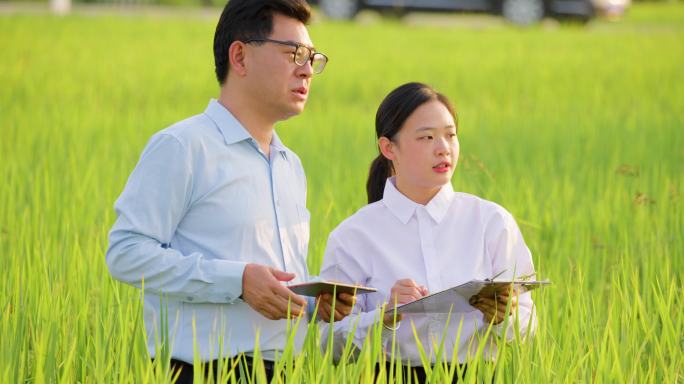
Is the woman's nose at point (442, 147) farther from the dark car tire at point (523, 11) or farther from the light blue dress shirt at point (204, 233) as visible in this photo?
the dark car tire at point (523, 11)

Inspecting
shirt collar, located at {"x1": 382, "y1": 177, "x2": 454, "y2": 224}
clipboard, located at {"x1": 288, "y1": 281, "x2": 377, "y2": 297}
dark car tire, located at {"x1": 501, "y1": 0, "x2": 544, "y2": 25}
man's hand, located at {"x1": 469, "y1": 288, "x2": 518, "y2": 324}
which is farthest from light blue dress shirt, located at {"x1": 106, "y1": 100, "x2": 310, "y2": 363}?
dark car tire, located at {"x1": 501, "y1": 0, "x2": 544, "y2": 25}

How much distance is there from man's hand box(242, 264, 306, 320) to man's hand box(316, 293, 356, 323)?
0.36 ft

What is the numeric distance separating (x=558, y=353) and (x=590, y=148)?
421 centimetres

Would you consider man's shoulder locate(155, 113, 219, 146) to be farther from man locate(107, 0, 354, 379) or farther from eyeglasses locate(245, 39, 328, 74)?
eyeglasses locate(245, 39, 328, 74)

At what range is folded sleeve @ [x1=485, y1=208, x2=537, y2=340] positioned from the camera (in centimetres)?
267

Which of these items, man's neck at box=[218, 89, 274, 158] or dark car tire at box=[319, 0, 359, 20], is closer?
man's neck at box=[218, 89, 274, 158]

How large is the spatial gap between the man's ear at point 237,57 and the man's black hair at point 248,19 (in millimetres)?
15

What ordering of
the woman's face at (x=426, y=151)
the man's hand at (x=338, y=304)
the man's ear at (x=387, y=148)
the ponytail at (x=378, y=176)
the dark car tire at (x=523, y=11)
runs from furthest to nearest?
the dark car tire at (x=523, y=11) → the ponytail at (x=378, y=176) → the man's ear at (x=387, y=148) → the woman's face at (x=426, y=151) → the man's hand at (x=338, y=304)

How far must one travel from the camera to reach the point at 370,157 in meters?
6.62

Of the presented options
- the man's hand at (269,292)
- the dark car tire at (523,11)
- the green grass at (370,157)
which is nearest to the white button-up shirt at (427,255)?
the green grass at (370,157)

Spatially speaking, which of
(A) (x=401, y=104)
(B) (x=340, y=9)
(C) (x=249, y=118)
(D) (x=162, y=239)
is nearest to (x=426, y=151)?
(A) (x=401, y=104)

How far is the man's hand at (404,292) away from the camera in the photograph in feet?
8.27

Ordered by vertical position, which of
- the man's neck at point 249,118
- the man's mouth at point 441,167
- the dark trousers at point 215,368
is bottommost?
the dark trousers at point 215,368

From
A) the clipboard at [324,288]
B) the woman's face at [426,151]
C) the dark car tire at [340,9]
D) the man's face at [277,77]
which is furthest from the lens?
the dark car tire at [340,9]
